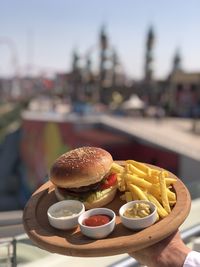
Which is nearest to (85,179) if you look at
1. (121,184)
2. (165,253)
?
(121,184)

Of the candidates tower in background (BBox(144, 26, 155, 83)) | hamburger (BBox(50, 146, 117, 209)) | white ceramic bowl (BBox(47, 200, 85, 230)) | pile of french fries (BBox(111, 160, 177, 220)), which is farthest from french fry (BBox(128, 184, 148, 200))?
tower in background (BBox(144, 26, 155, 83))

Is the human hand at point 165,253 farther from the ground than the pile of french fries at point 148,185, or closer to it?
closer to it

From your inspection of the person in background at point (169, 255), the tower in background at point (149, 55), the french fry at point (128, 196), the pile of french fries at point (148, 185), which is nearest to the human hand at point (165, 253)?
the person in background at point (169, 255)

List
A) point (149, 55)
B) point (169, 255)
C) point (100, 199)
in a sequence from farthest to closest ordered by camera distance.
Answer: point (149, 55), point (100, 199), point (169, 255)

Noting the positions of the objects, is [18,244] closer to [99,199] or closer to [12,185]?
[99,199]

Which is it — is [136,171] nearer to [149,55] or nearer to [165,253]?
[165,253]

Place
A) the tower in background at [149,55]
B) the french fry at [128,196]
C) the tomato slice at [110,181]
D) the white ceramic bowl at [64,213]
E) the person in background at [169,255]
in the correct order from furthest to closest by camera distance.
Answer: the tower in background at [149,55] → the tomato slice at [110,181] → the french fry at [128,196] → the white ceramic bowl at [64,213] → the person in background at [169,255]

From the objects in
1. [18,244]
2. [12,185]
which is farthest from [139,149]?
[18,244]

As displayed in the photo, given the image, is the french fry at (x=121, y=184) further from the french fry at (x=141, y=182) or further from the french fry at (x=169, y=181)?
the french fry at (x=169, y=181)
